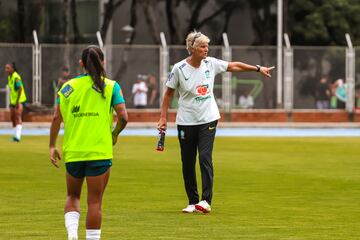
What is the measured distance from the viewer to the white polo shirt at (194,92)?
14.0 meters

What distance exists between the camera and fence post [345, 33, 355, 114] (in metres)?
45.0

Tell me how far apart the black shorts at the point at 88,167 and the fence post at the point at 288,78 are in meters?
34.9

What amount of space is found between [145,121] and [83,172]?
3418cm

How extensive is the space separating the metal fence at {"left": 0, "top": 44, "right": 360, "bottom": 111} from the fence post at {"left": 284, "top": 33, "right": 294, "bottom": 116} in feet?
0.16

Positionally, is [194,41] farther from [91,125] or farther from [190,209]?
[91,125]

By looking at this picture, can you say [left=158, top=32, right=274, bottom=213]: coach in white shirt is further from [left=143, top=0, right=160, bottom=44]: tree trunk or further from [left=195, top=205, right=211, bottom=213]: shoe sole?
[left=143, top=0, right=160, bottom=44]: tree trunk

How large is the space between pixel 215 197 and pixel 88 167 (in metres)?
6.09

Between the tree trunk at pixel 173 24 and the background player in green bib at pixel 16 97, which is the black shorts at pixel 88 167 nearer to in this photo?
the background player in green bib at pixel 16 97

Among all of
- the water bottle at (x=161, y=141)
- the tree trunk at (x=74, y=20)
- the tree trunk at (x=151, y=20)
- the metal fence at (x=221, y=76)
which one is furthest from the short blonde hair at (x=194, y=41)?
the tree trunk at (x=74, y=20)

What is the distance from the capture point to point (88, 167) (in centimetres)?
1008

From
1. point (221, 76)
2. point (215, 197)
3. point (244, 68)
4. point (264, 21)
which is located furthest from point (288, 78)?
point (244, 68)

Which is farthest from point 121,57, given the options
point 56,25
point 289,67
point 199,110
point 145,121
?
point 199,110

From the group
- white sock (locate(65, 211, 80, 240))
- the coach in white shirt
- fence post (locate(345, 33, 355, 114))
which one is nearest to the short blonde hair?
the coach in white shirt

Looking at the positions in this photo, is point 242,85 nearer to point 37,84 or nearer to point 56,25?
point 37,84
